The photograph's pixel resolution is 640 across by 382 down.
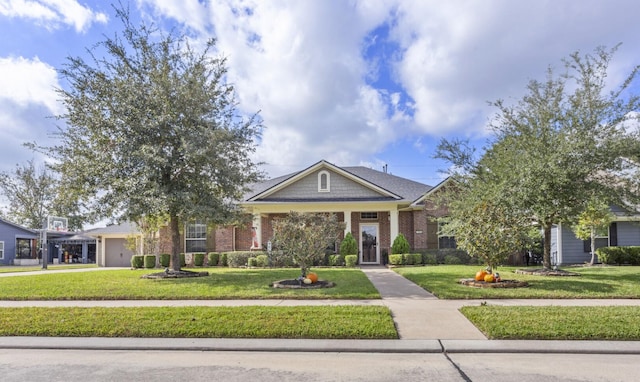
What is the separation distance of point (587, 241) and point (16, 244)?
41.9 metres

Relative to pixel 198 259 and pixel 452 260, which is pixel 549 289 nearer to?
pixel 452 260

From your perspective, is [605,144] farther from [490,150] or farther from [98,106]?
[98,106]

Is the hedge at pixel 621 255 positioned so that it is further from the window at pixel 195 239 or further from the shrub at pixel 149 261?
the shrub at pixel 149 261

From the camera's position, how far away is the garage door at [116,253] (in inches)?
1099

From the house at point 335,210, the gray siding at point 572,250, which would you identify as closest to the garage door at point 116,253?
the house at point 335,210

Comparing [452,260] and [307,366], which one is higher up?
[307,366]

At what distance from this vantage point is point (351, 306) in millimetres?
8562

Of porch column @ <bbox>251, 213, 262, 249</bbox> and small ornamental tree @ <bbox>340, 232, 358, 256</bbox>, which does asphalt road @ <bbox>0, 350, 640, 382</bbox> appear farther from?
porch column @ <bbox>251, 213, 262, 249</bbox>

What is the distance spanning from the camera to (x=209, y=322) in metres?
7.29

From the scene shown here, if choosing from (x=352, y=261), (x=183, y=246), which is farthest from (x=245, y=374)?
(x=183, y=246)

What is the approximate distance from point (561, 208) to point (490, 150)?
3144 millimetres

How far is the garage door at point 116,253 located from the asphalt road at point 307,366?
23350mm

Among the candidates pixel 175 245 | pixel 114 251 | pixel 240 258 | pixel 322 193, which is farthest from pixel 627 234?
pixel 114 251

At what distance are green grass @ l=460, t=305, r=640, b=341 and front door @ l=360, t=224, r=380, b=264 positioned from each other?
48.7ft
